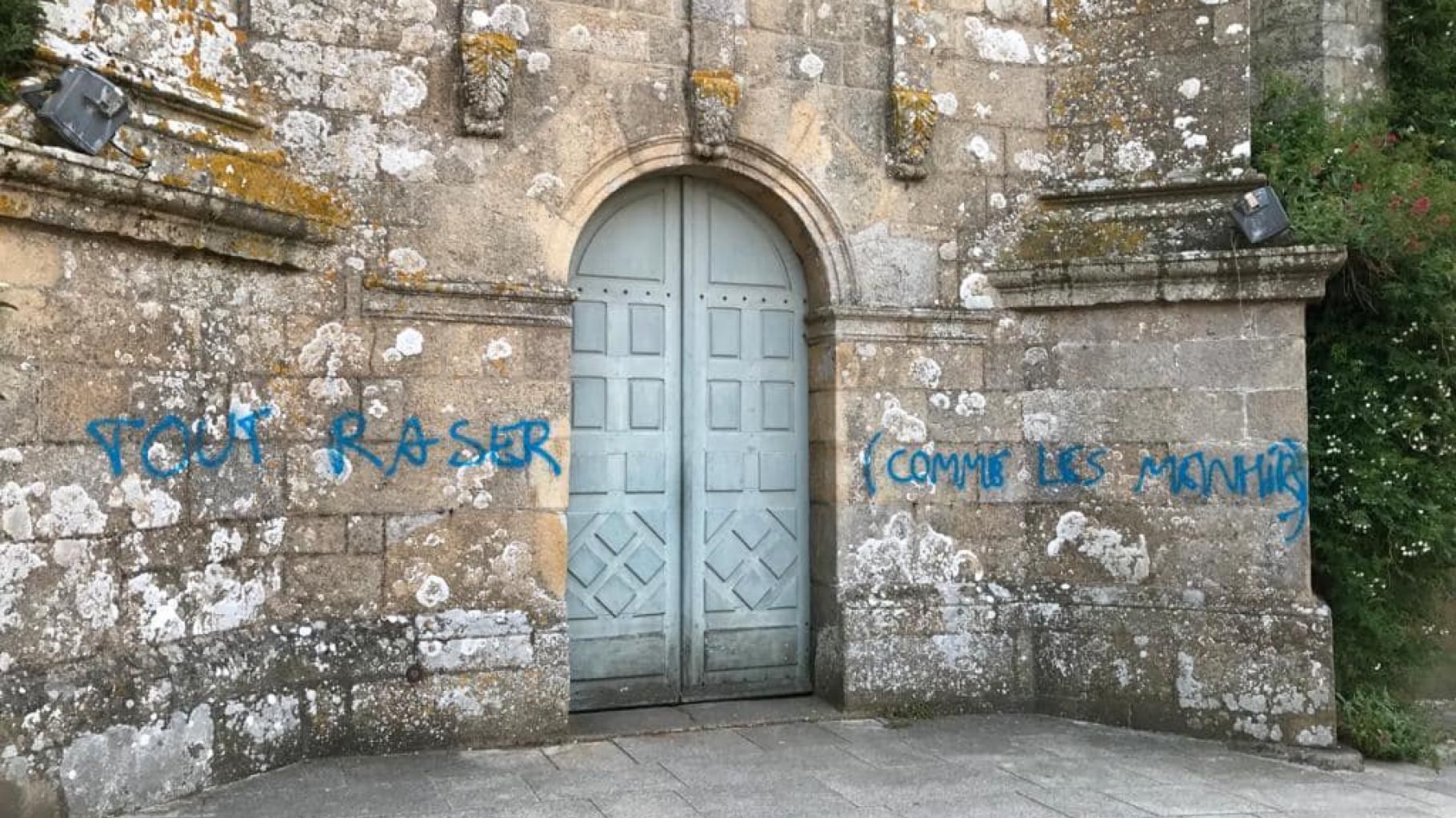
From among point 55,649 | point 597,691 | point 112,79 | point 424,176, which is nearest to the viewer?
point 55,649

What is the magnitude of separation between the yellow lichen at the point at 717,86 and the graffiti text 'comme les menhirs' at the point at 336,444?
1688mm

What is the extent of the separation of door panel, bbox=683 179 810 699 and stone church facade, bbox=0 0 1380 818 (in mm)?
18

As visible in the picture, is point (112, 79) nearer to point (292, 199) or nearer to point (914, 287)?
point (292, 199)

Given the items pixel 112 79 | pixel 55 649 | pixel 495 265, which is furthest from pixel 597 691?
pixel 112 79

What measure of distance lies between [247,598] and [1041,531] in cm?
365

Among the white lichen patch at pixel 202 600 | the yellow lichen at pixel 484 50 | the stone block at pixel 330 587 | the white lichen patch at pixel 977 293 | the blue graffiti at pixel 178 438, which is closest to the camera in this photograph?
the blue graffiti at pixel 178 438

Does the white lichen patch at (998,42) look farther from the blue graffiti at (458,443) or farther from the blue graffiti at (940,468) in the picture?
the blue graffiti at (458,443)

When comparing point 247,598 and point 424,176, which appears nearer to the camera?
point 247,598

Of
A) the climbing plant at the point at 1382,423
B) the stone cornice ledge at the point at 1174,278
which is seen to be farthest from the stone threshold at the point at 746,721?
the stone cornice ledge at the point at 1174,278

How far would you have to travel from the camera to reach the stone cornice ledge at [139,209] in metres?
3.63

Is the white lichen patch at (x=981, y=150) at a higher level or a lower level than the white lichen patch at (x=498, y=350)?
higher

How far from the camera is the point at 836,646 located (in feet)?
18.3

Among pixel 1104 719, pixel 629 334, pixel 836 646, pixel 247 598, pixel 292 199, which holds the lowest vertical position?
pixel 1104 719

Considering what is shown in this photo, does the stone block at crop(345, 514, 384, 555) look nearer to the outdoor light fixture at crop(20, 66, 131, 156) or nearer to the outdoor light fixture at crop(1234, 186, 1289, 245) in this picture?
the outdoor light fixture at crop(20, 66, 131, 156)
